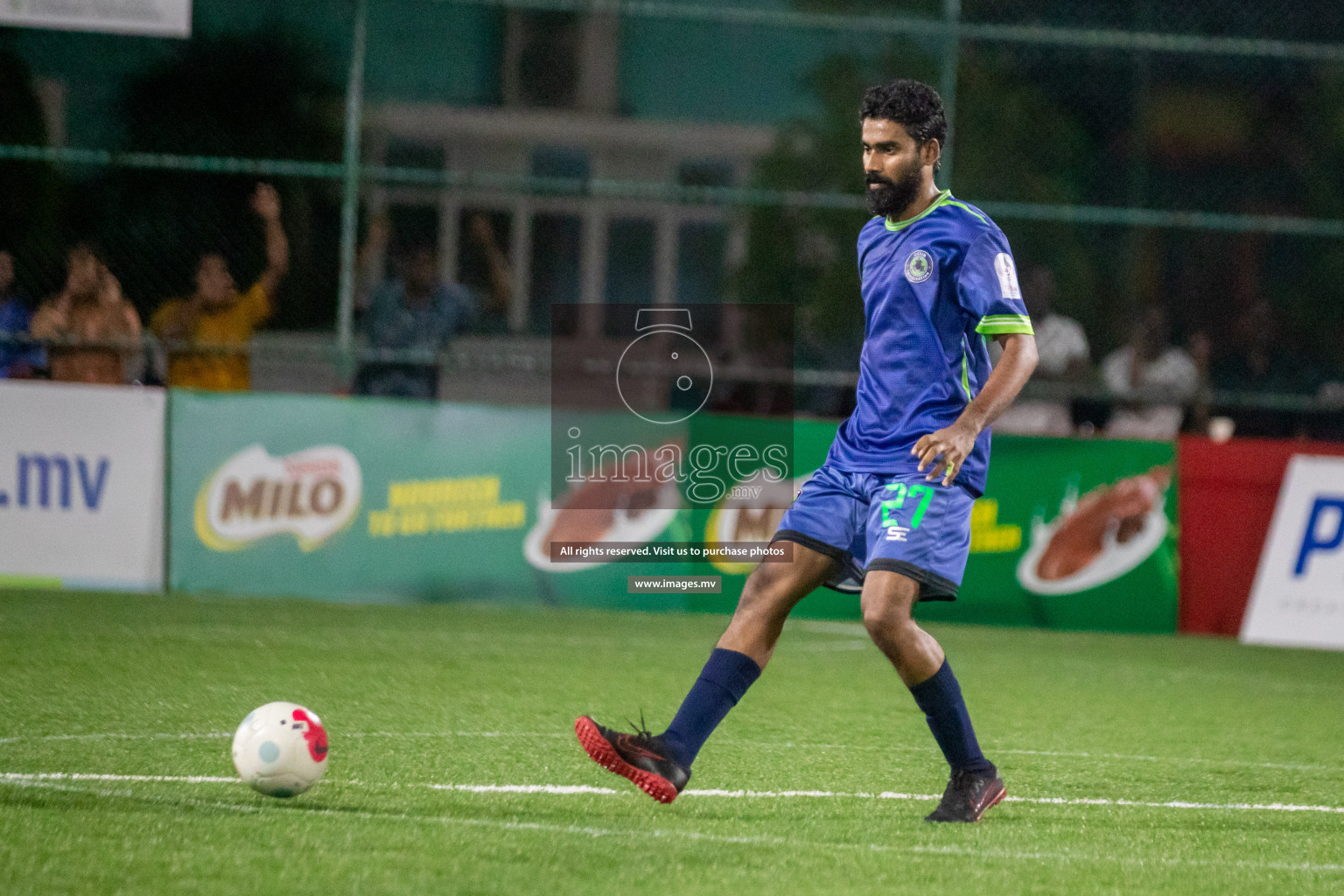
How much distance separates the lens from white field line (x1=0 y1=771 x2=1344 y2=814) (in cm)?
523

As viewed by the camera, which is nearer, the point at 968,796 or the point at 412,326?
the point at 968,796

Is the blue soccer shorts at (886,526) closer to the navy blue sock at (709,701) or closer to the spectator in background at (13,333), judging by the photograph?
the navy blue sock at (709,701)

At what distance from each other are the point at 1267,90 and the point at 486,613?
1402 cm

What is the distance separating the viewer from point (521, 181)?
11.8 meters

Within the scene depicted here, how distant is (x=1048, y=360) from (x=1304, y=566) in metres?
2.54

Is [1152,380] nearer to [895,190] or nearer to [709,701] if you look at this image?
[895,190]

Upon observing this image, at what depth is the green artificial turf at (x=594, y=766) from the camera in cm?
437

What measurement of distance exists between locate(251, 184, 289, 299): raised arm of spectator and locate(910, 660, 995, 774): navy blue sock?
7.81 m

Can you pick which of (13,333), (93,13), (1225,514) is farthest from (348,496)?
(1225,514)

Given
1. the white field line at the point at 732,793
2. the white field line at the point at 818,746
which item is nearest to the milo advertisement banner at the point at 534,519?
the white field line at the point at 818,746

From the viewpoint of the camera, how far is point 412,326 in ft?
39.7

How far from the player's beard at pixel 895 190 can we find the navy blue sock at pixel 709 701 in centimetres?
138

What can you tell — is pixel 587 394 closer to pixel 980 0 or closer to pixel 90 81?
pixel 90 81

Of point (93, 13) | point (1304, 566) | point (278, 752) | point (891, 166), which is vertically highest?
point (93, 13)
